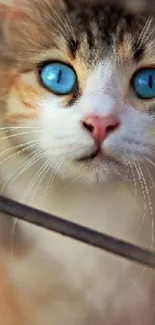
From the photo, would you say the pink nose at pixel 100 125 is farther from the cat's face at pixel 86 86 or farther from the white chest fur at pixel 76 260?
the white chest fur at pixel 76 260

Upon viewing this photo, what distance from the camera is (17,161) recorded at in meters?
0.86

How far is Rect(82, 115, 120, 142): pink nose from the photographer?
0.71 meters

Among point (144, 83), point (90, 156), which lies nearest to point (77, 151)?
point (90, 156)

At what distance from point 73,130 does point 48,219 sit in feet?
0.61

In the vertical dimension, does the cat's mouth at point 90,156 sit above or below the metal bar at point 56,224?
above

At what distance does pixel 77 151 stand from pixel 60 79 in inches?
3.8

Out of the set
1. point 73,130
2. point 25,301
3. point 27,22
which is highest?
point 27,22

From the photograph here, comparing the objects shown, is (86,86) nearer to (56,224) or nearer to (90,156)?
(90,156)

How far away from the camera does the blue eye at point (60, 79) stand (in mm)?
750

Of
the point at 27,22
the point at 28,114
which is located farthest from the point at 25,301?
the point at 27,22

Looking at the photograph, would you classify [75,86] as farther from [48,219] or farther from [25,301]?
[25,301]

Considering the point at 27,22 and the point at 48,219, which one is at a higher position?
the point at 27,22

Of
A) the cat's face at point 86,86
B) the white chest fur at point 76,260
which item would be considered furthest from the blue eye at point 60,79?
the white chest fur at point 76,260

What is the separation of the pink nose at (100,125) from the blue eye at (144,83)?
62 mm
